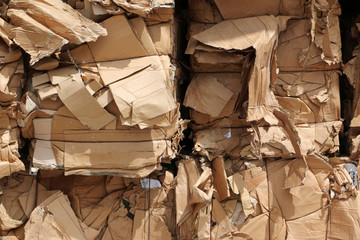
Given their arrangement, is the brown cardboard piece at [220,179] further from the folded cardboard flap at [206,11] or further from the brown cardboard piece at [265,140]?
the folded cardboard flap at [206,11]

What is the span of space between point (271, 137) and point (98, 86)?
4.22 ft

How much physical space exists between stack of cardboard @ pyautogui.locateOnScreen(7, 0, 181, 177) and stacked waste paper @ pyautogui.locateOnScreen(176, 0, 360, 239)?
0.35 m

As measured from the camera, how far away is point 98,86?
228cm

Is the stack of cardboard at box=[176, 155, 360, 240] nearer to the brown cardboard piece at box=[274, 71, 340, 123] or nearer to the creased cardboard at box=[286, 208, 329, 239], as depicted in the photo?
the creased cardboard at box=[286, 208, 329, 239]

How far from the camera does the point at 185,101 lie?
2.70 metres

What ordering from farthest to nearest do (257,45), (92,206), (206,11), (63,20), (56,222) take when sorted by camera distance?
(92,206), (206,11), (56,222), (257,45), (63,20)

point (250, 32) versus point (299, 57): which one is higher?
point (250, 32)

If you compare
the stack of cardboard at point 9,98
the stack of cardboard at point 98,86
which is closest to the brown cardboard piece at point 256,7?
the stack of cardboard at point 98,86

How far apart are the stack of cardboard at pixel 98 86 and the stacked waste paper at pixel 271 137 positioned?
1.15ft

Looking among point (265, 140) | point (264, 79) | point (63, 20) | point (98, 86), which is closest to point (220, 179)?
point (265, 140)

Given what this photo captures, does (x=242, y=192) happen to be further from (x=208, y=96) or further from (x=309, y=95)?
(x=309, y=95)

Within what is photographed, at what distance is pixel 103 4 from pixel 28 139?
106 centimetres

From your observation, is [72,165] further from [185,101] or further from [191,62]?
[191,62]

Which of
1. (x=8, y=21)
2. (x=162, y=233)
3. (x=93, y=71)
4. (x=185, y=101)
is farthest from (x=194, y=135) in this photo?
(x=8, y=21)
